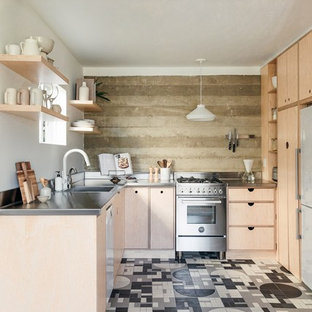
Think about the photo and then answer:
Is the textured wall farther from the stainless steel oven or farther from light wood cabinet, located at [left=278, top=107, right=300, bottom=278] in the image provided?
light wood cabinet, located at [left=278, top=107, right=300, bottom=278]

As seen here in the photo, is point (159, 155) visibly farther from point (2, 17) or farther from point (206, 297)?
point (2, 17)

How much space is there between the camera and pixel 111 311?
274cm

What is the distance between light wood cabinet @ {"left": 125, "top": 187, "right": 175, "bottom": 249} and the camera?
4.11m

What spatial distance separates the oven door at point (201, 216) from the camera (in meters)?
4.07

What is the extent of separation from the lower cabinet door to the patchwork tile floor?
8.2 inches

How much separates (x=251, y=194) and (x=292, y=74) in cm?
140

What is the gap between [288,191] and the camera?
366cm

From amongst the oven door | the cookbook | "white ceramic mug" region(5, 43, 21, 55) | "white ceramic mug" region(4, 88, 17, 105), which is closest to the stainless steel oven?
the oven door

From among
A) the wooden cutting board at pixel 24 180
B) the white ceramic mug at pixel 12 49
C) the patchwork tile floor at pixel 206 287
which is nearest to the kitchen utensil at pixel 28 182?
the wooden cutting board at pixel 24 180

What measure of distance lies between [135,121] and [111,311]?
8.58ft

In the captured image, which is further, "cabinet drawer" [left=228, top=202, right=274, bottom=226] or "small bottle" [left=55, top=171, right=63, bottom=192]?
"cabinet drawer" [left=228, top=202, right=274, bottom=226]

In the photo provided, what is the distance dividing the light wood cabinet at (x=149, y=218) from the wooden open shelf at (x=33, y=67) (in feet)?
5.96

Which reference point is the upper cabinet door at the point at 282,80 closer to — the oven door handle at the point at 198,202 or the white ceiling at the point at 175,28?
the white ceiling at the point at 175,28

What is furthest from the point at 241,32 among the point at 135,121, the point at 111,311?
the point at 111,311
